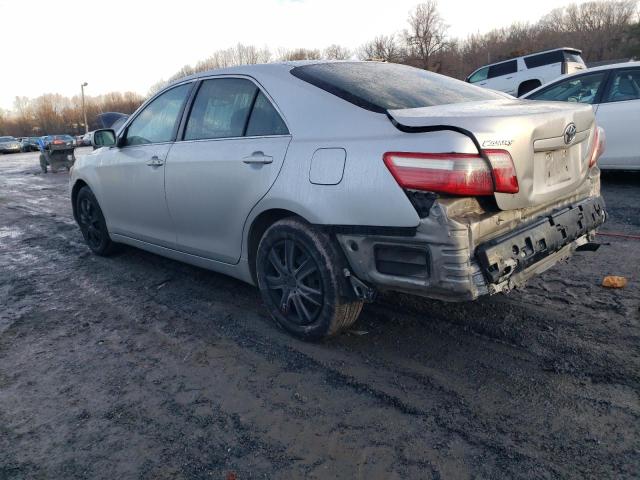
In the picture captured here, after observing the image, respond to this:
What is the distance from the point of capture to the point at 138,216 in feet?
14.5

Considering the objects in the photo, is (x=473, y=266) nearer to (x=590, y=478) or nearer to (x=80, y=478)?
(x=590, y=478)

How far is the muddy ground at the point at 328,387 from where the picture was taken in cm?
210

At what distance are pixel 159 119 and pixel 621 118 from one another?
18.0 ft

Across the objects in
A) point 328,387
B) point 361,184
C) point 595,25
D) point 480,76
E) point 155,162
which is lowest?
point 328,387

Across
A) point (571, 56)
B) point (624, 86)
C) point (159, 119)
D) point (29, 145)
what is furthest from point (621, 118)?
point (29, 145)

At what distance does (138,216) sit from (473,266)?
3.10 meters

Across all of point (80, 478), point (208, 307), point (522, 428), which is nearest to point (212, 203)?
point (208, 307)

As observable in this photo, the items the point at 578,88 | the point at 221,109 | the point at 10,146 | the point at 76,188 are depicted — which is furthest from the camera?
the point at 10,146

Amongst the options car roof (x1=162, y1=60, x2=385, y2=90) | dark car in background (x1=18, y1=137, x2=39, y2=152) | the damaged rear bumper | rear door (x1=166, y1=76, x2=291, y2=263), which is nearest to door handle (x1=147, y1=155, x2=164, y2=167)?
rear door (x1=166, y1=76, x2=291, y2=263)

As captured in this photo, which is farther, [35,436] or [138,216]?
[138,216]

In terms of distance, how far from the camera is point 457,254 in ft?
7.55

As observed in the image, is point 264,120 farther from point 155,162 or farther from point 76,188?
point 76,188

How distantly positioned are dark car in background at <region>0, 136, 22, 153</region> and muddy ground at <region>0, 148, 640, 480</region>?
164 feet

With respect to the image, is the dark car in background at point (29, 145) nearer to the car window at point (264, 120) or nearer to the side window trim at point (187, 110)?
the side window trim at point (187, 110)
